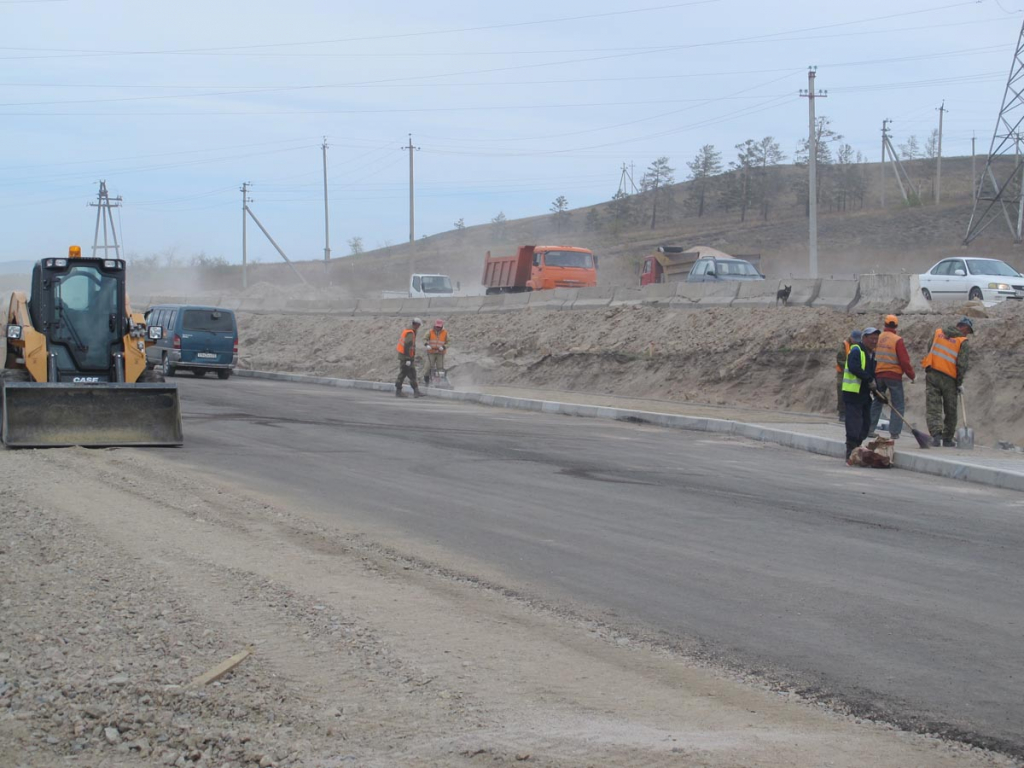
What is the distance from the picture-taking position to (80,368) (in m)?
15.5

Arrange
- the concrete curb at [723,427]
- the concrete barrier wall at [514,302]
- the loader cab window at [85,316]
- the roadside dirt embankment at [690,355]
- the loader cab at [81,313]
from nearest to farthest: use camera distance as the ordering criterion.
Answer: the concrete curb at [723,427]
the loader cab at [81,313]
the loader cab window at [85,316]
the roadside dirt embankment at [690,355]
the concrete barrier wall at [514,302]

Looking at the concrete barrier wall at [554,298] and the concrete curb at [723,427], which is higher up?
the concrete barrier wall at [554,298]

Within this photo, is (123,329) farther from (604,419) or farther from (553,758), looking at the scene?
(553,758)

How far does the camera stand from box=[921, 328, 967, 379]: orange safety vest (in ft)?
51.3

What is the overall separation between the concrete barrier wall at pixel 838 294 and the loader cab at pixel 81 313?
15.7 metres

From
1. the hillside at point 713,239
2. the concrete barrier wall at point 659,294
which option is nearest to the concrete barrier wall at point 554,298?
the concrete barrier wall at point 659,294

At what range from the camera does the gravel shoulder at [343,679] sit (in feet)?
14.8

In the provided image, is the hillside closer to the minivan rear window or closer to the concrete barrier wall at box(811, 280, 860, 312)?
the minivan rear window

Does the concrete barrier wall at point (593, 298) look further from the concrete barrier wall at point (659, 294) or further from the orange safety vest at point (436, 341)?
the orange safety vest at point (436, 341)

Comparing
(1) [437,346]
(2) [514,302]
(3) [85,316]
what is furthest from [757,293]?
(3) [85,316]

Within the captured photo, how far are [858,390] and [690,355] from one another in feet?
37.7

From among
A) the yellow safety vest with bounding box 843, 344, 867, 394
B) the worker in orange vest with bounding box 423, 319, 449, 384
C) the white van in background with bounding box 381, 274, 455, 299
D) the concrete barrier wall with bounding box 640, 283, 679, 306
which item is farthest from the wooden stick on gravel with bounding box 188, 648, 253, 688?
the white van in background with bounding box 381, 274, 455, 299

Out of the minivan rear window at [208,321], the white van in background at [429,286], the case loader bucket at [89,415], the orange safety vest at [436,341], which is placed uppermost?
the white van in background at [429,286]

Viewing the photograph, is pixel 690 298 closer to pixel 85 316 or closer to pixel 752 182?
pixel 85 316
